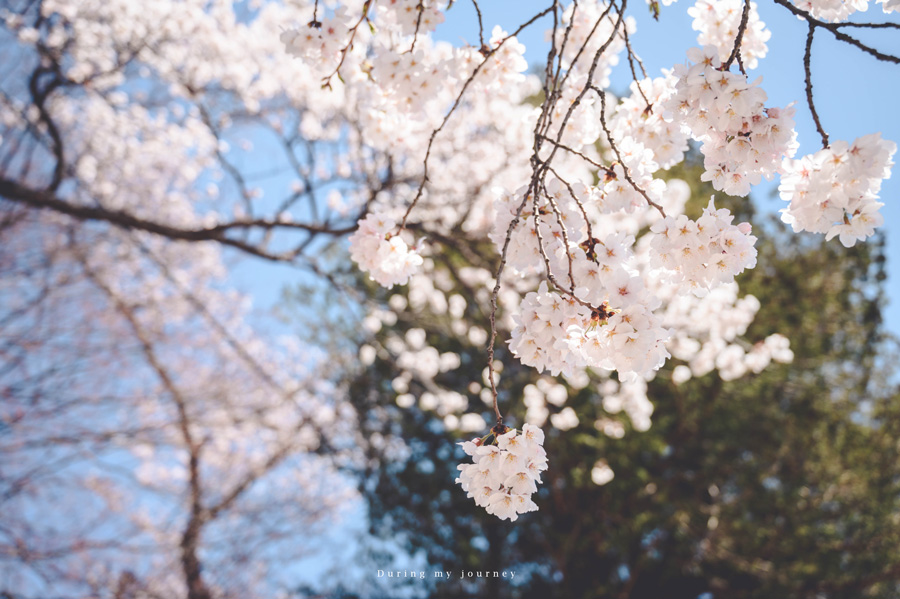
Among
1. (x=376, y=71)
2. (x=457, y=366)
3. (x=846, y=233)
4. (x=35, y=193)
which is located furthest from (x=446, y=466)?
(x=846, y=233)

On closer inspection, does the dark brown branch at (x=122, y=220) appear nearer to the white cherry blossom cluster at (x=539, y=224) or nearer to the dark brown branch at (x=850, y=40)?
the white cherry blossom cluster at (x=539, y=224)

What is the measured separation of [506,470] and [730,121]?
0.82 metres

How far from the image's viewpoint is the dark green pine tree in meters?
5.29

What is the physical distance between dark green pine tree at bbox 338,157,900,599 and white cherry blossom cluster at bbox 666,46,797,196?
4.05 metres

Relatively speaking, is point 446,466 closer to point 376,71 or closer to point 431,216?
point 431,216

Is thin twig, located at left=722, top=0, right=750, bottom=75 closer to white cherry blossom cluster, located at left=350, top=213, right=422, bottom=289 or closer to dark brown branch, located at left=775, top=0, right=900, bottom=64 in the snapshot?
dark brown branch, located at left=775, top=0, right=900, bottom=64

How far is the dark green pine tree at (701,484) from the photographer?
529 centimetres

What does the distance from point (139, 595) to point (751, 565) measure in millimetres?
5665

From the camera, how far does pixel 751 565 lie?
5082 mm

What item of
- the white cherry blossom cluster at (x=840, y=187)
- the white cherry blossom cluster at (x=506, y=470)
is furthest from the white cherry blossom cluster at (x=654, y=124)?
the white cherry blossom cluster at (x=506, y=470)

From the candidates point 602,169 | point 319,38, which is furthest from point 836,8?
point 319,38

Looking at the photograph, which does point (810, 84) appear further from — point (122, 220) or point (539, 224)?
point (122, 220)

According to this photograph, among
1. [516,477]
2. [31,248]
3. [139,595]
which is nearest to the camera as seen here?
[516,477]

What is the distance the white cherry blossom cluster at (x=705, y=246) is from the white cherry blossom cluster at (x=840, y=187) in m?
0.10
